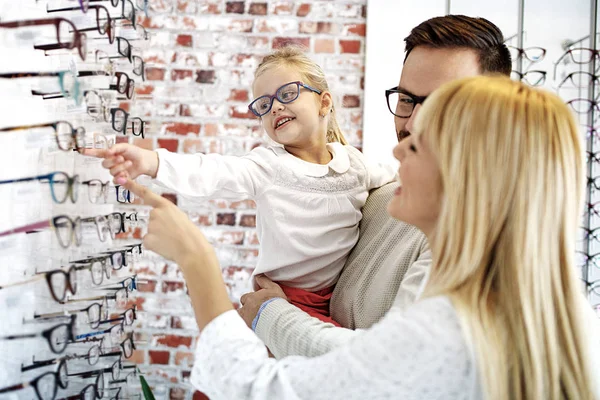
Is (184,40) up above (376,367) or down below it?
above

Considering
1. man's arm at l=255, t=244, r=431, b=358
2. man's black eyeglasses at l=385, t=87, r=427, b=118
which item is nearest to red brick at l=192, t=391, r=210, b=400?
man's arm at l=255, t=244, r=431, b=358

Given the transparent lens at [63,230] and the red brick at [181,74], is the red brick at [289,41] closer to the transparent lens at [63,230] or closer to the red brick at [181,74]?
the red brick at [181,74]

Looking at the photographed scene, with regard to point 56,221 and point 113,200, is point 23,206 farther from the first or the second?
point 113,200

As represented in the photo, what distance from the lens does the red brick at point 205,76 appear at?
260cm

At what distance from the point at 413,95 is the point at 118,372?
88cm

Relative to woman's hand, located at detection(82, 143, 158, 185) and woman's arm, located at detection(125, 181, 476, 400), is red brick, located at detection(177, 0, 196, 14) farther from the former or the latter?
woman's arm, located at detection(125, 181, 476, 400)

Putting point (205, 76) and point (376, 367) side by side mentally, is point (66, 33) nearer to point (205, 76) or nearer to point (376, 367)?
point (376, 367)

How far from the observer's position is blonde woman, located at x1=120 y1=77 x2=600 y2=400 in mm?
776

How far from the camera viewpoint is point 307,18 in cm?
259

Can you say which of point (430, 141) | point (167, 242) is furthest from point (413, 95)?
point (167, 242)

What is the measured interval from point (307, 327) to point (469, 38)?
0.76 m

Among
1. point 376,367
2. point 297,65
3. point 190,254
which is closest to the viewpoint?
A: point 376,367

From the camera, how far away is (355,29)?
261cm

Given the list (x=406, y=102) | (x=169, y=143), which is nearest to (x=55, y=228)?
(x=406, y=102)
